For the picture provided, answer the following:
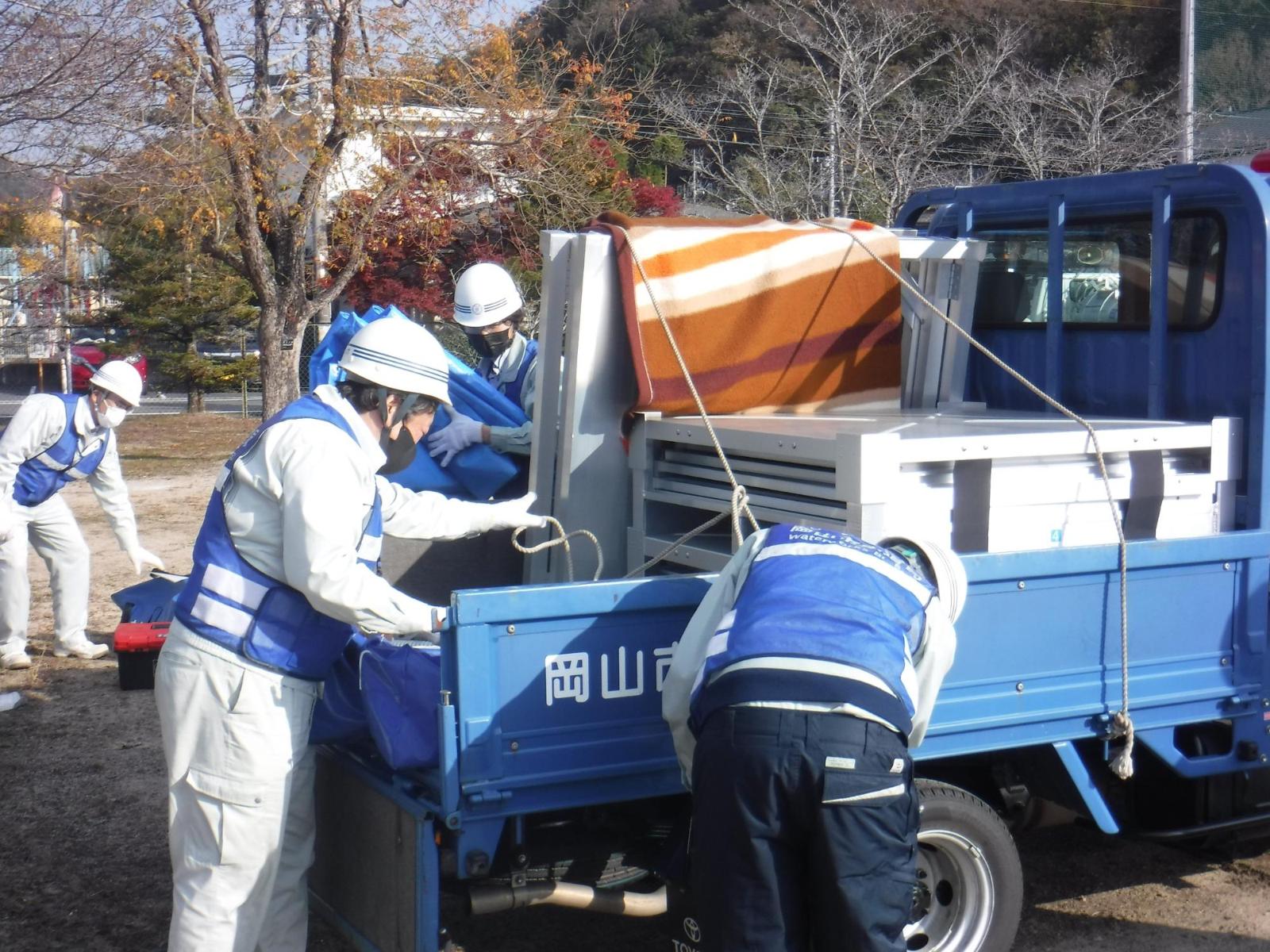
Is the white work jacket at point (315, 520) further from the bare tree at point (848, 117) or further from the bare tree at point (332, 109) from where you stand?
the bare tree at point (848, 117)

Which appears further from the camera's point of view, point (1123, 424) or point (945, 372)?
point (945, 372)

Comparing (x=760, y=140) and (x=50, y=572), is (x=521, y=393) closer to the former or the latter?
(x=50, y=572)

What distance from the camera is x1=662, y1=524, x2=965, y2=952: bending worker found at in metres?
2.68

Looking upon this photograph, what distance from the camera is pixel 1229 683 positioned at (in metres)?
3.86

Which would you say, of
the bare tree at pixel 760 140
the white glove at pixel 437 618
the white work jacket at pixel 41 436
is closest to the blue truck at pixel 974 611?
the white glove at pixel 437 618

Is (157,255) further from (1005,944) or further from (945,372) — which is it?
(1005,944)

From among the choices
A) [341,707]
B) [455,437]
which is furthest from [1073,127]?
[341,707]

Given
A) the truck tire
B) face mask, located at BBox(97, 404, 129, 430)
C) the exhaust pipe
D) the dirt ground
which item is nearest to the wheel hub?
the truck tire

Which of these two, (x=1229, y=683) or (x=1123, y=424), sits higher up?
(x=1123, y=424)

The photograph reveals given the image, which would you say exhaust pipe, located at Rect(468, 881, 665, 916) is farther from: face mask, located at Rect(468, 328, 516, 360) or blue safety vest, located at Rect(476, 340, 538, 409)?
face mask, located at Rect(468, 328, 516, 360)

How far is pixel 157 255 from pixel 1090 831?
23104mm

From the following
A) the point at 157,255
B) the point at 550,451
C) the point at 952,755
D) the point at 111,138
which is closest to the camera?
the point at 952,755

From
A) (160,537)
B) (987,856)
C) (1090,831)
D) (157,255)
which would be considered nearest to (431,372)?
(987,856)

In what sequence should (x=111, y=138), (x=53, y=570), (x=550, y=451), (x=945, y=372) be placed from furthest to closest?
(x=111, y=138) < (x=53, y=570) < (x=945, y=372) < (x=550, y=451)
